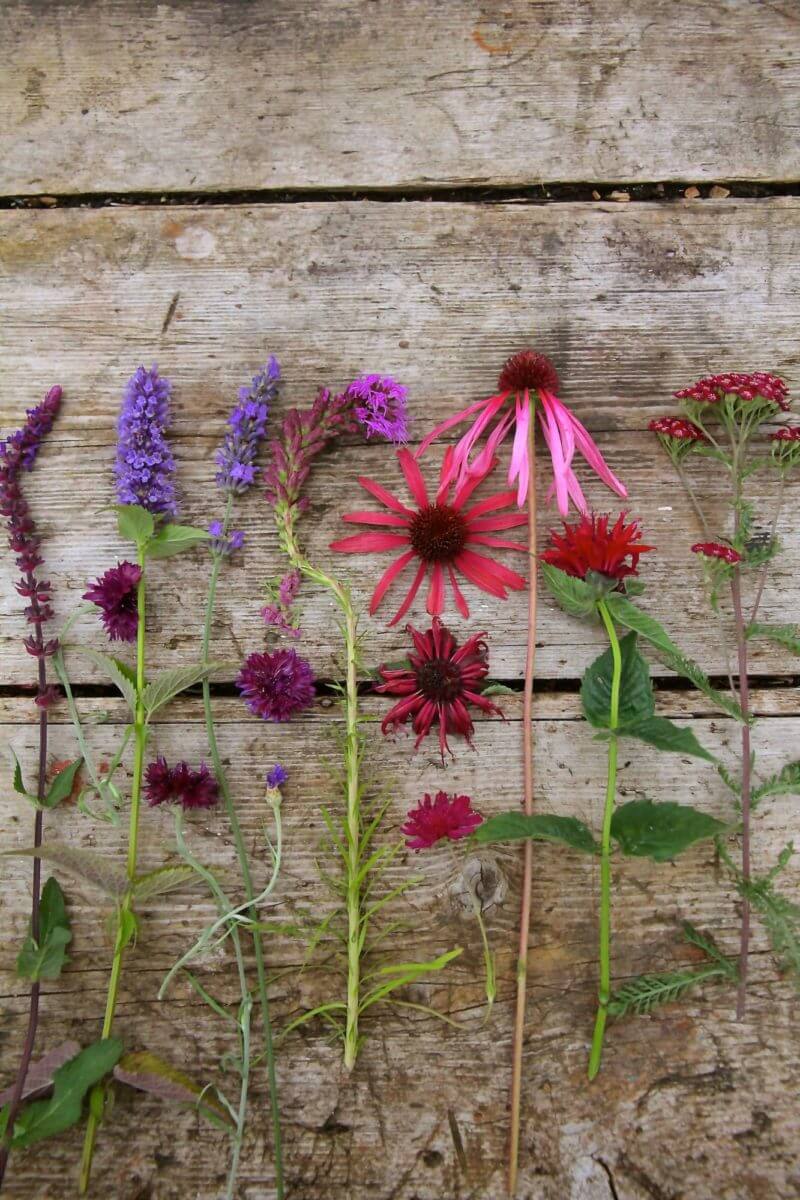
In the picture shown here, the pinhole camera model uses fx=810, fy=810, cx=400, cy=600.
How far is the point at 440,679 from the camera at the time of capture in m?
1.05

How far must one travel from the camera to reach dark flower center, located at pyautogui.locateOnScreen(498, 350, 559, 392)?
3.66 ft

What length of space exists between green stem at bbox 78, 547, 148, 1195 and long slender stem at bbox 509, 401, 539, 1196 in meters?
0.48

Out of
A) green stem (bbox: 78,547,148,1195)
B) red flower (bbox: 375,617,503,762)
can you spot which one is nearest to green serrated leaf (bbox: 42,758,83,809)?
green stem (bbox: 78,547,148,1195)

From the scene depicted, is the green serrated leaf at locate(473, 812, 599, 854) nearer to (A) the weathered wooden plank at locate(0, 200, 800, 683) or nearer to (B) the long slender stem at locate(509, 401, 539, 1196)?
(B) the long slender stem at locate(509, 401, 539, 1196)

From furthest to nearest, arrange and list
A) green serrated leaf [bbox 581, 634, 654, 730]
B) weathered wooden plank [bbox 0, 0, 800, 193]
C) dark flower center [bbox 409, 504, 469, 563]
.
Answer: weathered wooden plank [bbox 0, 0, 800, 193]
dark flower center [bbox 409, 504, 469, 563]
green serrated leaf [bbox 581, 634, 654, 730]

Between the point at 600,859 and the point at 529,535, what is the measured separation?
44cm

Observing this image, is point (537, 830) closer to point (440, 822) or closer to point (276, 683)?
point (440, 822)

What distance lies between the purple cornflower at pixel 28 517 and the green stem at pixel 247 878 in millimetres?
212

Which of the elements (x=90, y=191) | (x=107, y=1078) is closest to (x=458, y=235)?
(x=90, y=191)

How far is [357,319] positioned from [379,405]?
0.17m

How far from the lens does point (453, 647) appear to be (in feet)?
3.60

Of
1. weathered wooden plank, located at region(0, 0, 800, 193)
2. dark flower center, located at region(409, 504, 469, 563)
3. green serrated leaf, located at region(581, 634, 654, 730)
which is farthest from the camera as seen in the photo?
weathered wooden plank, located at region(0, 0, 800, 193)

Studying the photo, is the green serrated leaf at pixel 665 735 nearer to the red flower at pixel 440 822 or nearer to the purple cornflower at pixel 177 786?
the red flower at pixel 440 822

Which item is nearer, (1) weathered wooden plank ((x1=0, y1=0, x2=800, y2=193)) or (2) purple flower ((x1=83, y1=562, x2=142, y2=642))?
(2) purple flower ((x1=83, y1=562, x2=142, y2=642))
